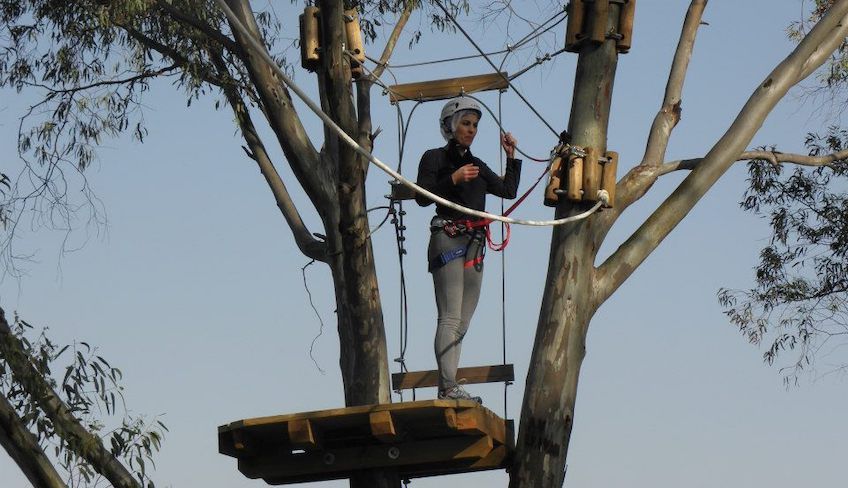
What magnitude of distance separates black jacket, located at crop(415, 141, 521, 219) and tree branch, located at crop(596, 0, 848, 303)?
71 centimetres

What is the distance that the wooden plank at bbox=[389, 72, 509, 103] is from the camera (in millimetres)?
8234

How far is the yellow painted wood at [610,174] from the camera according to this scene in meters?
7.62

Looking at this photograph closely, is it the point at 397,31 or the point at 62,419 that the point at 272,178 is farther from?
the point at 62,419

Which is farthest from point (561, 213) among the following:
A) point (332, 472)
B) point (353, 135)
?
point (332, 472)

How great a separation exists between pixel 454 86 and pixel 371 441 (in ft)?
6.78

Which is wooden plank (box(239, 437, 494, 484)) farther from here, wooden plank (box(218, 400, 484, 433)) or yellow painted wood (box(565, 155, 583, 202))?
yellow painted wood (box(565, 155, 583, 202))

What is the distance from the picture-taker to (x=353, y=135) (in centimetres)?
749

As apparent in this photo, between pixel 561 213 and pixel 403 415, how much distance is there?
1517mm

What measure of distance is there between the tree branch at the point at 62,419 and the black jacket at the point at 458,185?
6.44ft

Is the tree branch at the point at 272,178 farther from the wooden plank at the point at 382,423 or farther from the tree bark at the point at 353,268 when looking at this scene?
the wooden plank at the point at 382,423

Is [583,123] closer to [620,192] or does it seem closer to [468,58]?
[620,192]

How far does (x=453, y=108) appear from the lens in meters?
7.57

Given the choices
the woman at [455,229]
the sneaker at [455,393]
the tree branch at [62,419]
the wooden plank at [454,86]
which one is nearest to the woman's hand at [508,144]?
the woman at [455,229]

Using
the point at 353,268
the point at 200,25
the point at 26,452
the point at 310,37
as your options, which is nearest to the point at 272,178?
the point at 200,25
